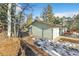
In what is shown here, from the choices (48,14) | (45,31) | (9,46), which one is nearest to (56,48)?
(45,31)

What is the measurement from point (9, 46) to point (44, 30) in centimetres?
36

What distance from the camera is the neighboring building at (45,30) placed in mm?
3625

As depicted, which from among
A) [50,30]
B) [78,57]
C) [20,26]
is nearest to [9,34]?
[20,26]

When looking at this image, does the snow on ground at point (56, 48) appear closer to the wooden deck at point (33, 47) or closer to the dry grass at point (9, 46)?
the wooden deck at point (33, 47)

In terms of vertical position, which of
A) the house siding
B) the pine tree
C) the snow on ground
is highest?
the pine tree

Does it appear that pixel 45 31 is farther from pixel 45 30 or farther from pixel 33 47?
pixel 33 47

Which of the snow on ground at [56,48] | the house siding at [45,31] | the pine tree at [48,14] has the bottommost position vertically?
the snow on ground at [56,48]

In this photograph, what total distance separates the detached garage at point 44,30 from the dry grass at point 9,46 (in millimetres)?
169

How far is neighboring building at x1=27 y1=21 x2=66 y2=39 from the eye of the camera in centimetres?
362

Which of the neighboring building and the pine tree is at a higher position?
the pine tree

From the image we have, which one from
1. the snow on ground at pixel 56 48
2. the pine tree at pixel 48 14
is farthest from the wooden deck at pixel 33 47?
the pine tree at pixel 48 14

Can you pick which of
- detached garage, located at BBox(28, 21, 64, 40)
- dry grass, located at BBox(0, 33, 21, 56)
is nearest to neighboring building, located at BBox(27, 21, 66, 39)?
detached garage, located at BBox(28, 21, 64, 40)

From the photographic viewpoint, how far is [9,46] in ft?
11.9

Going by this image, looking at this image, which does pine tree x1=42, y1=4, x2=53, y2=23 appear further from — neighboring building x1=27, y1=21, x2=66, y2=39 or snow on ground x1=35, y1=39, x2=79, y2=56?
snow on ground x1=35, y1=39, x2=79, y2=56
